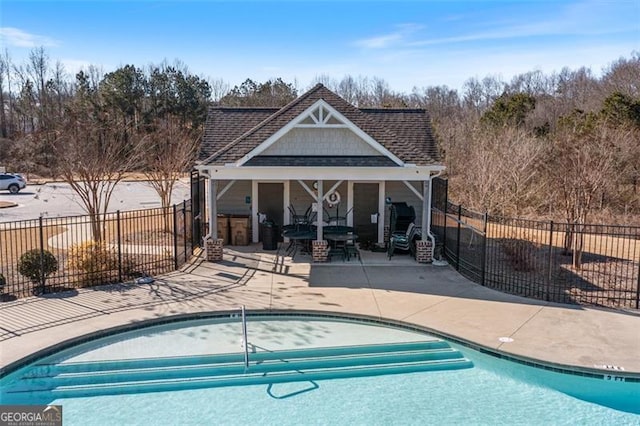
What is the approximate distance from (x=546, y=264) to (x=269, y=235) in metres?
8.30

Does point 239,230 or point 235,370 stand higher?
point 239,230

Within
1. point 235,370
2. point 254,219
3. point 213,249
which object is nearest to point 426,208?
point 254,219

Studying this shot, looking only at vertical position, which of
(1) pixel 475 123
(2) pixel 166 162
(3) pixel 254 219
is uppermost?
(1) pixel 475 123

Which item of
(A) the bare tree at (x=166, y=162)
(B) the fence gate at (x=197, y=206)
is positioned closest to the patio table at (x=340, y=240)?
(B) the fence gate at (x=197, y=206)

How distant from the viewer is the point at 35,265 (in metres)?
11.3

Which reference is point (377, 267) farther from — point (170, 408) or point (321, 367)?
point (170, 408)

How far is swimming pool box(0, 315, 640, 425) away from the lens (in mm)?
7105

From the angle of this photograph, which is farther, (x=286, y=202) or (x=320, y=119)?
(x=286, y=202)

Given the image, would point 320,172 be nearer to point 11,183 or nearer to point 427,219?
point 427,219

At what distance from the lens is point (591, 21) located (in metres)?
12.7

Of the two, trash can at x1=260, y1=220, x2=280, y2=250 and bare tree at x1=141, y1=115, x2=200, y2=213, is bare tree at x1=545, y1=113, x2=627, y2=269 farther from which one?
bare tree at x1=141, y1=115, x2=200, y2=213

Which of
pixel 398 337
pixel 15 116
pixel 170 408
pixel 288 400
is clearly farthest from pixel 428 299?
pixel 15 116

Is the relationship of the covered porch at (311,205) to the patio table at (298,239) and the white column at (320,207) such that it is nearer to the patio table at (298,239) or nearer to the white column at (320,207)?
the patio table at (298,239)

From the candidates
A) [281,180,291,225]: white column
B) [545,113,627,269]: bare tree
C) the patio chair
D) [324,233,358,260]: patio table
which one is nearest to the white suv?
[281,180,291,225]: white column
